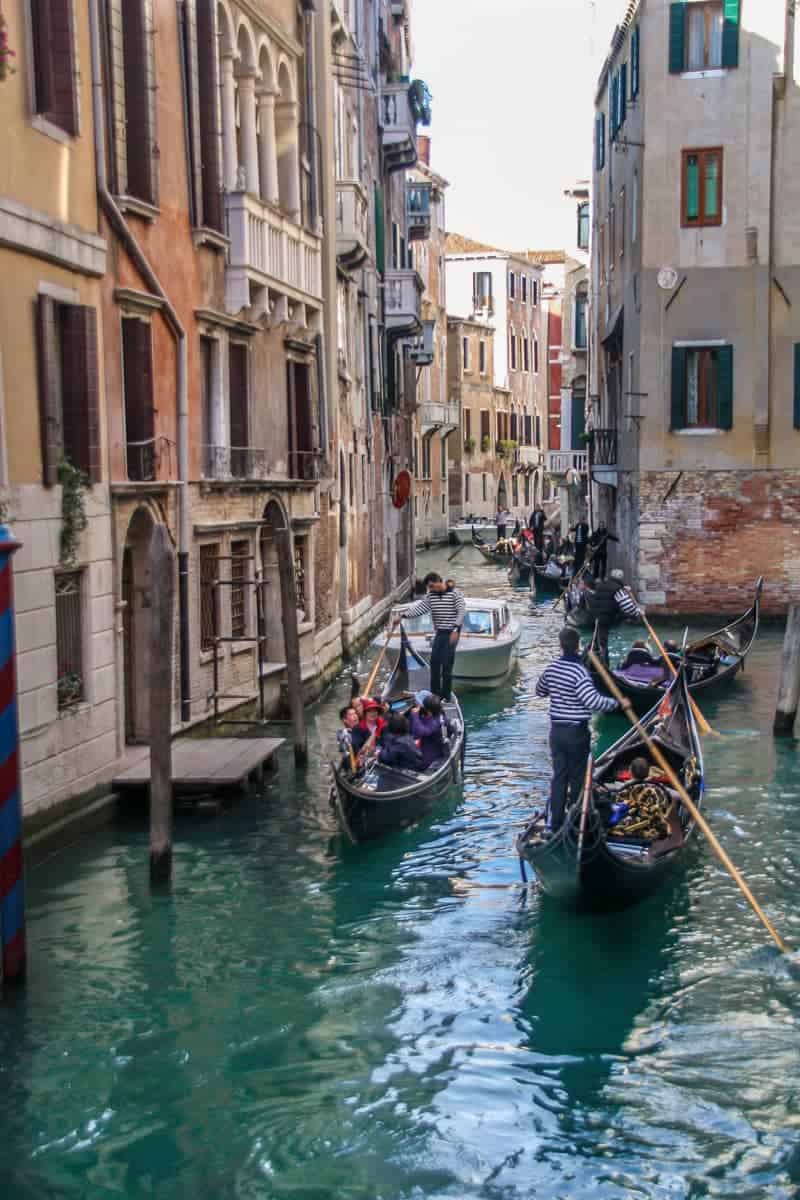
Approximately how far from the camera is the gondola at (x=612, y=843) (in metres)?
7.23

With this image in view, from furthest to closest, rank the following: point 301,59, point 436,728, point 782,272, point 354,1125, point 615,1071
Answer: point 782,272
point 301,59
point 436,728
point 615,1071
point 354,1125

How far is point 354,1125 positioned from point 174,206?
747 cm

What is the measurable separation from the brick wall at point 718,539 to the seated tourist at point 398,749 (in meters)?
10.6

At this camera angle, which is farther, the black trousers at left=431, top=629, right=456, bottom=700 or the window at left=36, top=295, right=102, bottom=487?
the black trousers at left=431, top=629, right=456, bottom=700

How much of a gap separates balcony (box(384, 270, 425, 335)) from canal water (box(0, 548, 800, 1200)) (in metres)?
14.7

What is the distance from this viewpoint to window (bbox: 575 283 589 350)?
31953 mm

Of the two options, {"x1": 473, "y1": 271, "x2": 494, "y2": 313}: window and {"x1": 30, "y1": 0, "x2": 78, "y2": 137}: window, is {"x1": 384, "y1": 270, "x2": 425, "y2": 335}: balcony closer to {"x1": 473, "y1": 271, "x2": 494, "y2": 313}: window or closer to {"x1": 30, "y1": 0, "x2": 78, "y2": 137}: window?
{"x1": 30, "y1": 0, "x2": 78, "y2": 137}: window

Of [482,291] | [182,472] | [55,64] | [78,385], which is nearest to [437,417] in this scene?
[482,291]

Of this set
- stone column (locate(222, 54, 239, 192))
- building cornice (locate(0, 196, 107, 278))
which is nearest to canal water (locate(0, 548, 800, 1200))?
building cornice (locate(0, 196, 107, 278))

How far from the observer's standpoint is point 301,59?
14.8 metres

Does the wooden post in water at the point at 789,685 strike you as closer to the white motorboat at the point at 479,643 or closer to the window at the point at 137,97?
the white motorboat at the point at 479,643

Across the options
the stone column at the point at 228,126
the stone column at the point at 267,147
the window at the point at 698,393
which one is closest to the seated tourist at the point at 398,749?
the stone column at the point at 228,126

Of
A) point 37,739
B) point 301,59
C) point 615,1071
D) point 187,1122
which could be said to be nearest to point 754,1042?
point 615,1071

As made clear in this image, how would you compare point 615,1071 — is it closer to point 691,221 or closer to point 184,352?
point 184,352
